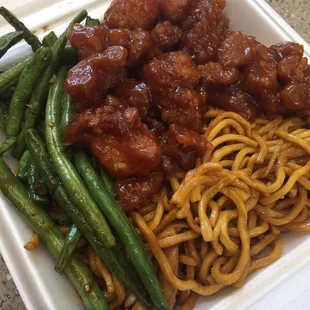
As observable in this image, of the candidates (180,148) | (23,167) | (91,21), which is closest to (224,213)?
(180,148)

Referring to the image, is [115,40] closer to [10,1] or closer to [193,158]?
[193,158]

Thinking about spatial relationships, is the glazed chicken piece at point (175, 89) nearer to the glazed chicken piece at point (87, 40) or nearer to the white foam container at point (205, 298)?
the glazed chicken piece at point (87, 40)

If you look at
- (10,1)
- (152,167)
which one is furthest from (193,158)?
(10,1)

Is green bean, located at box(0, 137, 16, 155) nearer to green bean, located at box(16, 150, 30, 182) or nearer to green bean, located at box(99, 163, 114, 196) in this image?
green bean, located at box(16, 150, 30, 182)

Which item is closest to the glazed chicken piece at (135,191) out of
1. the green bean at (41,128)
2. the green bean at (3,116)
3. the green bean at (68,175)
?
the green bean at (68,175)

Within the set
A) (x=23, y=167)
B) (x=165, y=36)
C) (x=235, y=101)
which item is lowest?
(x=235, y=101)

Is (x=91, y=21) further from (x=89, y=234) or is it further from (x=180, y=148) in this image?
(x=89, y=234)

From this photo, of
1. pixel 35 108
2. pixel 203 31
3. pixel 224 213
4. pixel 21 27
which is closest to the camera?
pixel 224 213
